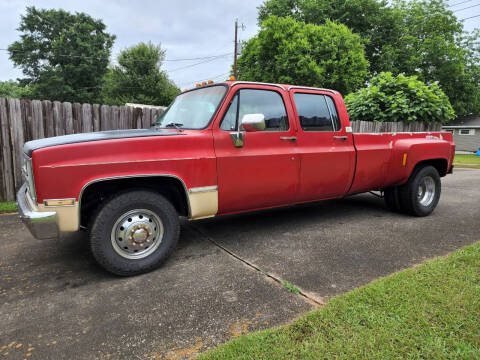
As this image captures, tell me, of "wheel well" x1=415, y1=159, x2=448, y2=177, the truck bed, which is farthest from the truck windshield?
"wheel well" x1=415, y1=159, x2=448, y2=177

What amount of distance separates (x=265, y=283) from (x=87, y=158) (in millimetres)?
2038

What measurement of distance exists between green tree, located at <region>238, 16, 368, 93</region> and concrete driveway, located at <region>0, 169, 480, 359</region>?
22.3 metres

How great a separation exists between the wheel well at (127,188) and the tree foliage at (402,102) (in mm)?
10908

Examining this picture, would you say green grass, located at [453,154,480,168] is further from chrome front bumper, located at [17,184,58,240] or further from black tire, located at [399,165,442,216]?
chrome front bumper, located at [17,184,58,240]

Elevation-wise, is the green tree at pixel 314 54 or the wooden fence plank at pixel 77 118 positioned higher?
the green tree at pixel 314 54

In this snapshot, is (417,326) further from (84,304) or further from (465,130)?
(465,130)

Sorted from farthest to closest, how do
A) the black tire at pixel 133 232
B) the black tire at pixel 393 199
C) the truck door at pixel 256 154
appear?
the black tire at pixel 393 199 < the truck door at pixel 256 154 < the black tire at pixel 133 232

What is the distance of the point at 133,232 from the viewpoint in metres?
3.00

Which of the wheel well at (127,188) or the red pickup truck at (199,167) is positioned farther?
the wheel well at (127,188)

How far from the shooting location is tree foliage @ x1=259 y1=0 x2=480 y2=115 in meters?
30.8

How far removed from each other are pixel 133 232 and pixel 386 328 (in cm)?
234

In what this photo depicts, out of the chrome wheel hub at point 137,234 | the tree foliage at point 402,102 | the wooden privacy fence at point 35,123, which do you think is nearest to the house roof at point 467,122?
the tree foliage at point 402,102

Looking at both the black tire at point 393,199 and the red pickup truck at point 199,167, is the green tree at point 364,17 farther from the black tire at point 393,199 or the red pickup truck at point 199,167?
the red pickup truck at point 199,167

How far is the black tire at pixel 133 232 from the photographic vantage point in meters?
2.84
